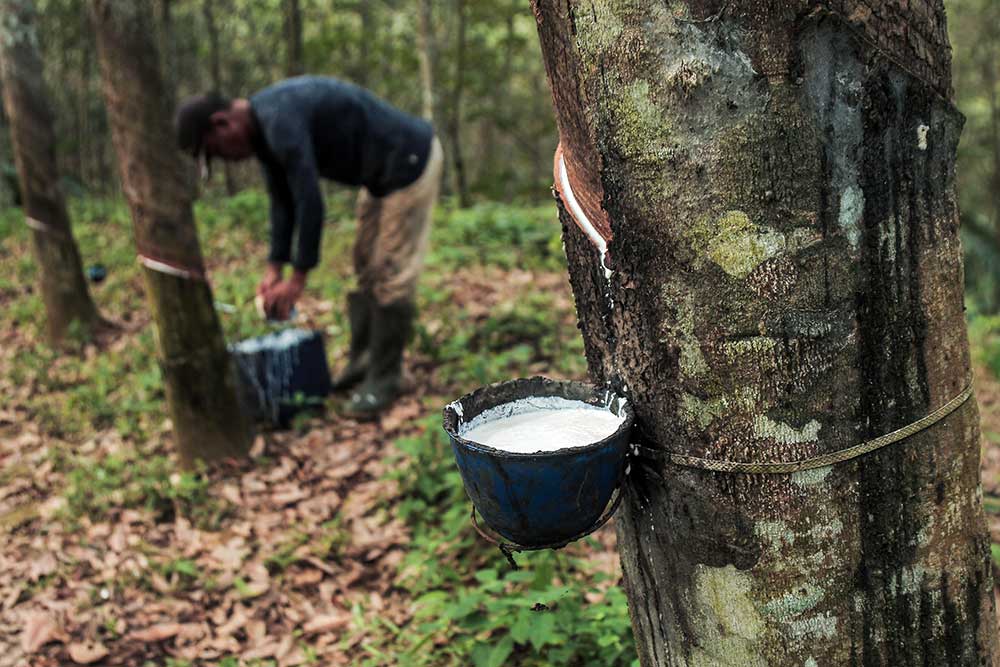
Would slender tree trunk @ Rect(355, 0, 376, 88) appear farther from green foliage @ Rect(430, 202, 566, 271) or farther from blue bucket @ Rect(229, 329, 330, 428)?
blue bucket @ Rect(229, 329, 330, 428)

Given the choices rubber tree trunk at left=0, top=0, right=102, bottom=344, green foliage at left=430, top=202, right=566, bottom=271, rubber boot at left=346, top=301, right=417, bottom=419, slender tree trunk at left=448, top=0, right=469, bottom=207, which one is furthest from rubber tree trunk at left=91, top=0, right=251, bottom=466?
slender tree trunk at left=448, top=0, right=469, bottom=207

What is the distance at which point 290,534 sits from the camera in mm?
3805

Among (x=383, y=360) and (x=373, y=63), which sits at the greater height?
(x=373, y=63)

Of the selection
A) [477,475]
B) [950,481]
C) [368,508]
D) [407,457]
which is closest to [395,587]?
[368,508]

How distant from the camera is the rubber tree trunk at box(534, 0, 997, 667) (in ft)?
3.94

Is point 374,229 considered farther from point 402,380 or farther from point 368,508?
point 368,508

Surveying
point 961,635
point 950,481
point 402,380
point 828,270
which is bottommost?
point 402,380

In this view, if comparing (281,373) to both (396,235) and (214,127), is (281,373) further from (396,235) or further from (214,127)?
(214,127)

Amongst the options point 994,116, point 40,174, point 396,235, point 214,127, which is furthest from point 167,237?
point 994,116

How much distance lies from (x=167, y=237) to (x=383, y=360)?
1503 millimetres

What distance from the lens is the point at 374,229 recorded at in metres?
5.00

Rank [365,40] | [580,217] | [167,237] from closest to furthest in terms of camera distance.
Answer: [580,217] < [167,237] < [365,40]

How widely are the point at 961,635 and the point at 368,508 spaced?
2.97 m

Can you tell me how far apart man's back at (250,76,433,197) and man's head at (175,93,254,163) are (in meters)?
0.09
